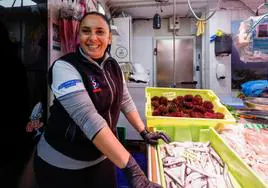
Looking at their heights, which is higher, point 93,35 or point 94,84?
point 93,35

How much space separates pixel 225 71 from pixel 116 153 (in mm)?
3590

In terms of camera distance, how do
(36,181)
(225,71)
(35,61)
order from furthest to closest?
(225,71)
(35,61)
(36,181)

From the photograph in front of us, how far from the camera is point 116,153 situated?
834mm

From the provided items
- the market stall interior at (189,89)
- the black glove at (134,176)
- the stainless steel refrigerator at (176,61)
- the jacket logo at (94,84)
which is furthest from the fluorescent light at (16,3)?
the stainless steel refrigerator at (176,61)

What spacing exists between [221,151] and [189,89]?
101cm

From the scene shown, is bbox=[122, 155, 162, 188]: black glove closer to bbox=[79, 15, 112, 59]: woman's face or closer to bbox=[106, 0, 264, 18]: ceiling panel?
bbox=[79, 15, 112, 59]: woman's face

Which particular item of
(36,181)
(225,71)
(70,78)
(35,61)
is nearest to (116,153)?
(70,78)

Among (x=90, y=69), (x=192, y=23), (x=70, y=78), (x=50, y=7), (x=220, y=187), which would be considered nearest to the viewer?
(x=220, y=187)

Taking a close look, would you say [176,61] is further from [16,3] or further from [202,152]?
[202,152]

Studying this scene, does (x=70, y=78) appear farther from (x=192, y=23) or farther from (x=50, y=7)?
(x=192, y=23)

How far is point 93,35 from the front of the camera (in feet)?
3.43

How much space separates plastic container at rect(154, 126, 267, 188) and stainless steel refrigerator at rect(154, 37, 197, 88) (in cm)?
350

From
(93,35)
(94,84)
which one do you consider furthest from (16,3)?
(94,84)

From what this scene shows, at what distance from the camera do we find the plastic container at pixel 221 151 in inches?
→ 27.3
